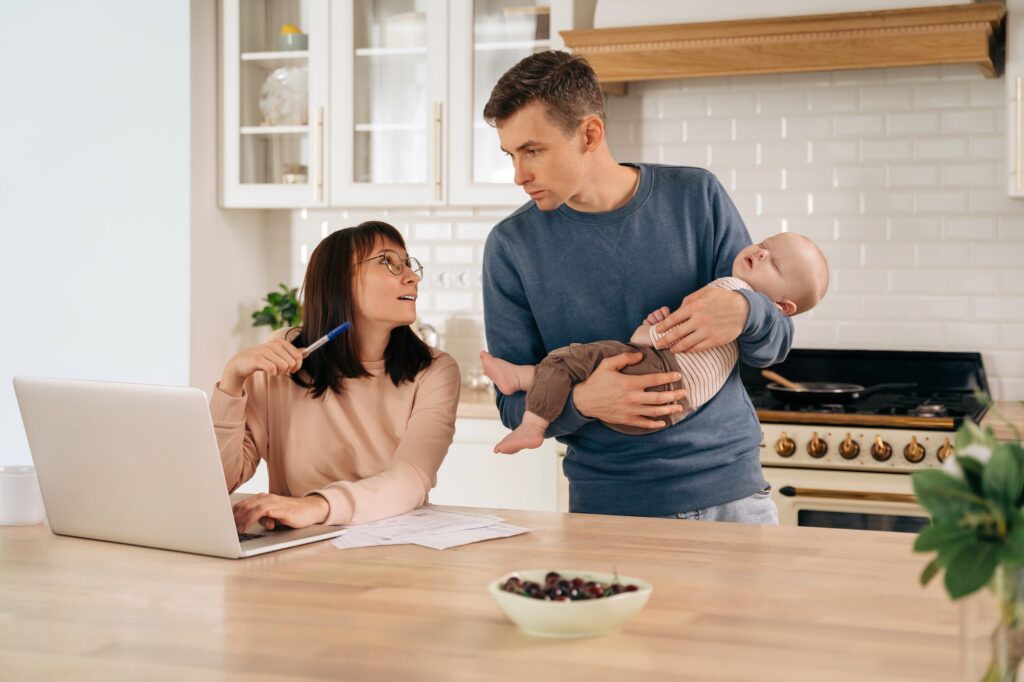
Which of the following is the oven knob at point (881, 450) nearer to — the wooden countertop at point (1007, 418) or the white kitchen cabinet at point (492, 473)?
the wooden countertop at point (1007, 418)

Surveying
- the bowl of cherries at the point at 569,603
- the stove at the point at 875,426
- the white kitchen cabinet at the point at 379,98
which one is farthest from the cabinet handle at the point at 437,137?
the bowl of cherries at the point at 569,603

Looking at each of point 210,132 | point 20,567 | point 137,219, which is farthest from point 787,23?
point 20,567

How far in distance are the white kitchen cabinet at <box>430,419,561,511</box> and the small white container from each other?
6.10 feet

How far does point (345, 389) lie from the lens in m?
2.24

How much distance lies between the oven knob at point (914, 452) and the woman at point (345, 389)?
1509mm

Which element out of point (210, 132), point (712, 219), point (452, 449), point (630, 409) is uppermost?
→ point (210, 132)

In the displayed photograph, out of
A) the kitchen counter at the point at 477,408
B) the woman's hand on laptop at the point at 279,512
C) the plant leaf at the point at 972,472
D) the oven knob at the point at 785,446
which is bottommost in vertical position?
the oven knob at the point at 785,446

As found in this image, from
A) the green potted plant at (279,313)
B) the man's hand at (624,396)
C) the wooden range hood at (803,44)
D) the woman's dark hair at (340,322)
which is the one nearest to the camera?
the man's hand at (624,396)

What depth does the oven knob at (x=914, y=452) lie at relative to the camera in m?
3.10

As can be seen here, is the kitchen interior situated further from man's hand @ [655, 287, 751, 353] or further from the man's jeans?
man's hand @ [655, 287, 751, 353]

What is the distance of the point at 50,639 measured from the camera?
4.14 feet

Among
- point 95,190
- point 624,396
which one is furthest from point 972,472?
point 95,190

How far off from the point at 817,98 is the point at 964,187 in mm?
567

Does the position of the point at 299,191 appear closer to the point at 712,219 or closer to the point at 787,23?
the point at 787,23
